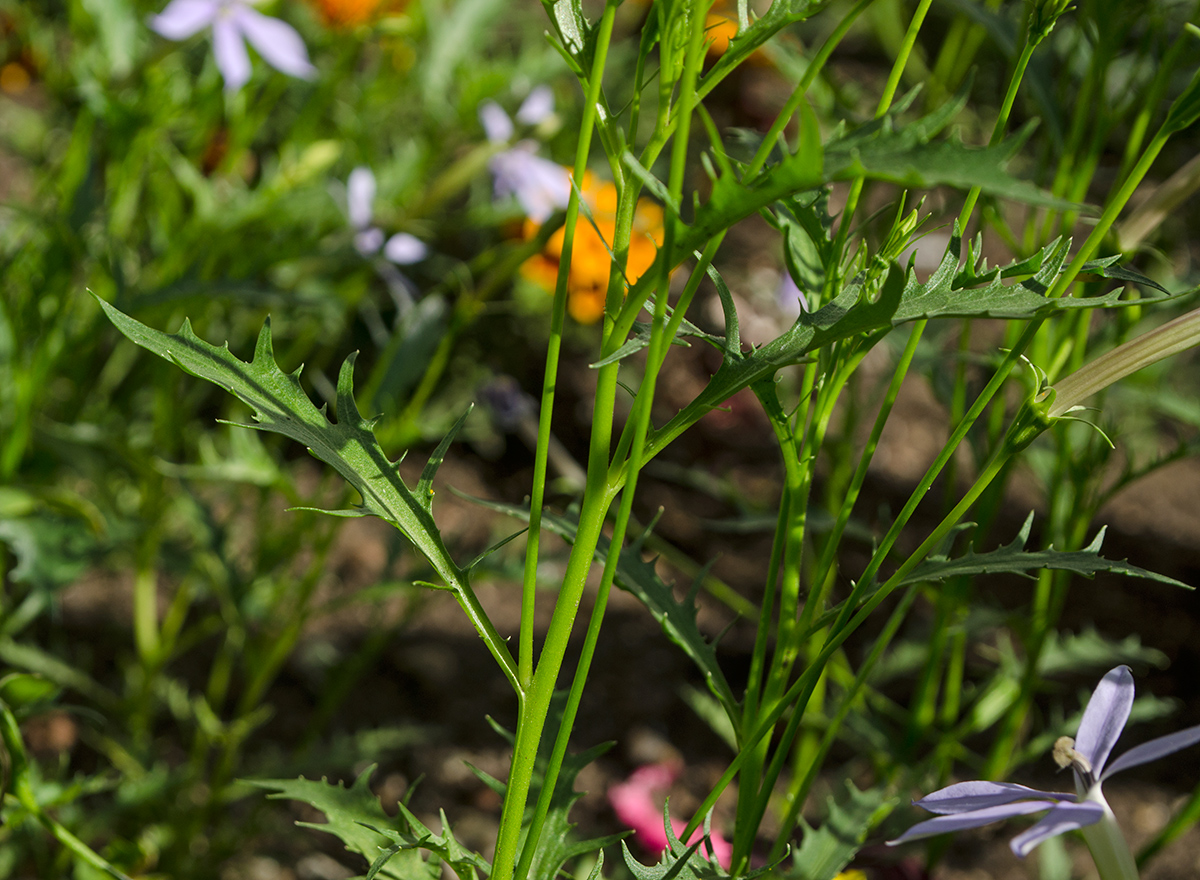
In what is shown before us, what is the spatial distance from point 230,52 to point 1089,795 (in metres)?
0.94

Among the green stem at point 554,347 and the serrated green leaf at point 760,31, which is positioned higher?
the serrated green leaf at point 760,31

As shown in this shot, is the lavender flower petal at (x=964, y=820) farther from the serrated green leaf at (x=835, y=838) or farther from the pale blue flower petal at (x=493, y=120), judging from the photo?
the pale blue flower petal at (x=493, y=120)

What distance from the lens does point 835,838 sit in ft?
1.75

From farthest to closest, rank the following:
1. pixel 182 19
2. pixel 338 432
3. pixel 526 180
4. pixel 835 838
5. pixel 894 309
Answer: pixel 526 180, pixel 182 19, pixel 835 838, pixel 338 432, pixel 894 309

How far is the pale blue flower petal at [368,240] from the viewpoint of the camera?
0.98m

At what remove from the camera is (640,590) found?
0.47m

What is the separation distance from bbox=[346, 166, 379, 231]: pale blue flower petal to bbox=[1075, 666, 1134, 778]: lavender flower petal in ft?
2.71

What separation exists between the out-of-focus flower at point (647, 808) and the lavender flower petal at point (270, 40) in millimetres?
805

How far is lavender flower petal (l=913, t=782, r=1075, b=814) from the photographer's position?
0.35m

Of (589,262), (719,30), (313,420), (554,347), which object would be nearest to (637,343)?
(554,347)

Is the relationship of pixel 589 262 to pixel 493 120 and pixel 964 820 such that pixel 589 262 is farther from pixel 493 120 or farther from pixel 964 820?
pixel 964 820

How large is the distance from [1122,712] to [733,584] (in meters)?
1.02

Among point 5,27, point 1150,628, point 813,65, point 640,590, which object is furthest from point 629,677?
point 5,27

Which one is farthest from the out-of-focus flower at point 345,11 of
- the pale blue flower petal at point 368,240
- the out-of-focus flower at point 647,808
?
the out-of-focus flower at point 647,808
